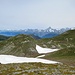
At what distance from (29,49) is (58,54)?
28.7m

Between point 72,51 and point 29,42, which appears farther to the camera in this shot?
point 29,42

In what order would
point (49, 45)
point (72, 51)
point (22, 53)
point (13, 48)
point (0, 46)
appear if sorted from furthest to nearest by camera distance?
1. point (49, 45)
2. point (0, 46)
3. point (13, 48)
4. point (22, 53)
5. point (72, 51)

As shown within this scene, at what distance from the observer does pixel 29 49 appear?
461ft

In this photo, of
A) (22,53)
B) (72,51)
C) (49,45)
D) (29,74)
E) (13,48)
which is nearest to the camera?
(29,74)

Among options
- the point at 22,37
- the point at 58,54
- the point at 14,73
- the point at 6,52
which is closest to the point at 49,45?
the point at 22,37

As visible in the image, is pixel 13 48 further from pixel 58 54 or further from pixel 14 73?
pixel 14 73

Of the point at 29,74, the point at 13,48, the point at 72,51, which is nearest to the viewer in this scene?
the point at 29,74

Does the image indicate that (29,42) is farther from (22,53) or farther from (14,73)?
(14,73)

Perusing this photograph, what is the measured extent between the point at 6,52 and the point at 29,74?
100875 mm

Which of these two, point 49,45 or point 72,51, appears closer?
point 72,51

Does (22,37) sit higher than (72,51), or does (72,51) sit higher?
(22,37)

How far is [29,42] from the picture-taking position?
487ft

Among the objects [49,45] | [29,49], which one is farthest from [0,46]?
[49,45]

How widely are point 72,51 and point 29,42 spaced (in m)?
40.3
